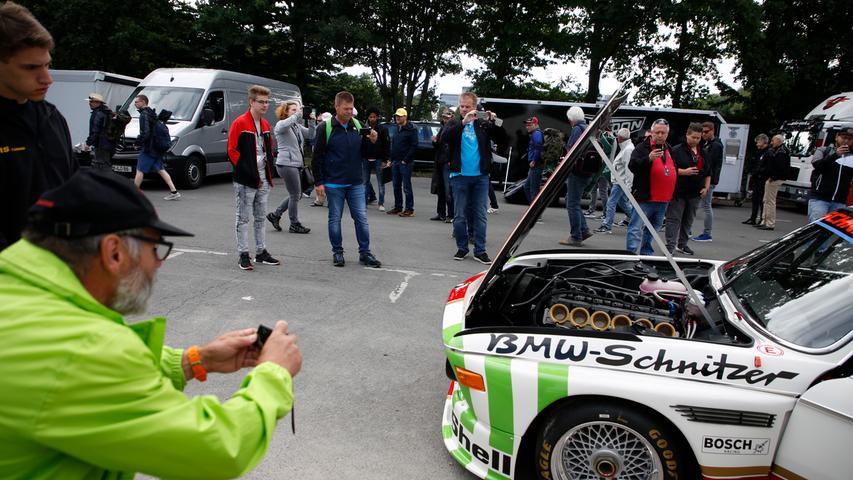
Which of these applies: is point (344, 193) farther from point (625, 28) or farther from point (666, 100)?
point (666, 100)

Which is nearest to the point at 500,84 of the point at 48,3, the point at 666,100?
the point at 666,100

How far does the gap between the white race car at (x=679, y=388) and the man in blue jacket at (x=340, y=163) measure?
3816 mm

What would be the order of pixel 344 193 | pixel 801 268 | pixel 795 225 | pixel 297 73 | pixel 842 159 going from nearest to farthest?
pixel 801 268
pixel 344 193
pixel 842 159
pixel 795 225
pixel 297 73

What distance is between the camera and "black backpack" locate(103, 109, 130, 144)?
10773mm

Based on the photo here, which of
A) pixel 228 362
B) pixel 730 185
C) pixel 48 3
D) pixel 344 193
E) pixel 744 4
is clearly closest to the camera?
pixel 228 362

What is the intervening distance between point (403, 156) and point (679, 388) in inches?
348

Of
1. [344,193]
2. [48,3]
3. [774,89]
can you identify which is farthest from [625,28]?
[48,3]

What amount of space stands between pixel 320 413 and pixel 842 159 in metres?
7.54

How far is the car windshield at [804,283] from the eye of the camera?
259cm

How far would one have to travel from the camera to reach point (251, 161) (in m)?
6.34

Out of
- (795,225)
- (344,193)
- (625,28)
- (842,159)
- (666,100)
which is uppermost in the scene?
(625,28)

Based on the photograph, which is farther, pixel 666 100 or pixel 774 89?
pixel 666 100

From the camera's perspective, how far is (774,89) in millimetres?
20328

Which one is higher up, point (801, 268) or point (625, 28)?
point (625, 28)
